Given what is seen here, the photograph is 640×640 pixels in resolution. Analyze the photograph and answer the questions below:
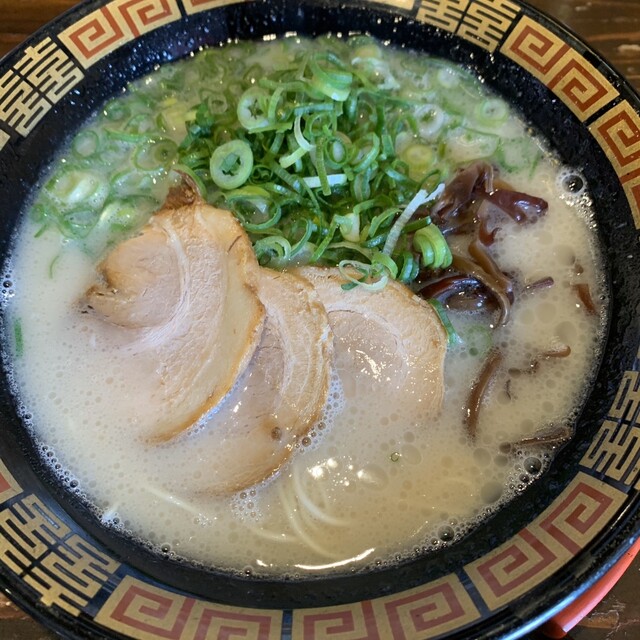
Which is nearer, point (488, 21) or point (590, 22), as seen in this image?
point (488, 21)

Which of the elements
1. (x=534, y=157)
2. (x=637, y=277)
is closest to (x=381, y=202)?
(x=534, y=157)

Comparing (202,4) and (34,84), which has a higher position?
(202,4)

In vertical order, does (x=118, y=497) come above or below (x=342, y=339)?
below

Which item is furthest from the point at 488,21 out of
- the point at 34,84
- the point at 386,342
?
the point at 34,84

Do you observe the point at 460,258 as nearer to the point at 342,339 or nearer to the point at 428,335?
the point at 428,335

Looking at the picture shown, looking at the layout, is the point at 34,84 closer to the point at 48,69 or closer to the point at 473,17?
the point at 48,69

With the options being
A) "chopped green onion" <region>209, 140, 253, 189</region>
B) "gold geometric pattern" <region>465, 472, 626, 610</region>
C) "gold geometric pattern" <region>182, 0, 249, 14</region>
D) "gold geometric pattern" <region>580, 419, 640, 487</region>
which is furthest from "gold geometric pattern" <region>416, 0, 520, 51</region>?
"gold geometric pattern" <region>465, 472, 626, 610</region>
